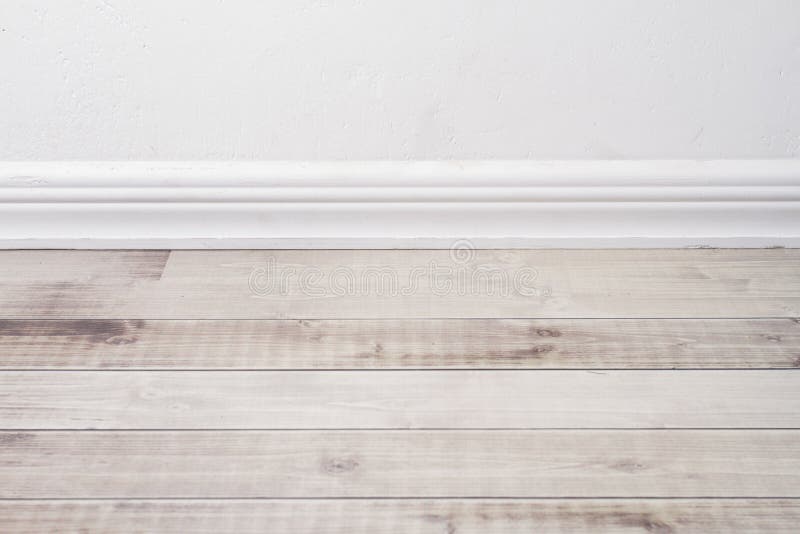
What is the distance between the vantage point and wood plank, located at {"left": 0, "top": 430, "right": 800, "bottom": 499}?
0.81 m

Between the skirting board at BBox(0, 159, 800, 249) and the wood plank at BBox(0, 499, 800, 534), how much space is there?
0.51 m

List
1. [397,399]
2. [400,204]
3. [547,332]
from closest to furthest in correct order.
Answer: [397,399] → [547,332] → [400,204]

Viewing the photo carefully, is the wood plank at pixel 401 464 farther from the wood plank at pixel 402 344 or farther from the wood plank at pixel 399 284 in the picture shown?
the wood plank at pixel 399 284

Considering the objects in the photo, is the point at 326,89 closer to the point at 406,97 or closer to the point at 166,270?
the point at 406,97

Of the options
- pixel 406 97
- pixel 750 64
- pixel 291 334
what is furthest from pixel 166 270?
pixel 750 64

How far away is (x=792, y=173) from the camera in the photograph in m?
1.15

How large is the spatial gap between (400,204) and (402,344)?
0.26m

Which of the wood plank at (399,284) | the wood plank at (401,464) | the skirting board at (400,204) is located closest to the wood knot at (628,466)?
the wood plank at (401,464)

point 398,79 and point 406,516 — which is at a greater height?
point 398,79

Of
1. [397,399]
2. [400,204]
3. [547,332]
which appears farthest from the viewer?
[400,204]

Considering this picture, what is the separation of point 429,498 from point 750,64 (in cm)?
81

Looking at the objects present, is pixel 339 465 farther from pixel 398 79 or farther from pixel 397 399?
pixel 398 79

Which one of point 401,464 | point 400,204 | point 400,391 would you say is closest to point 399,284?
point 400,204

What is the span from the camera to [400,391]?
93 cm
